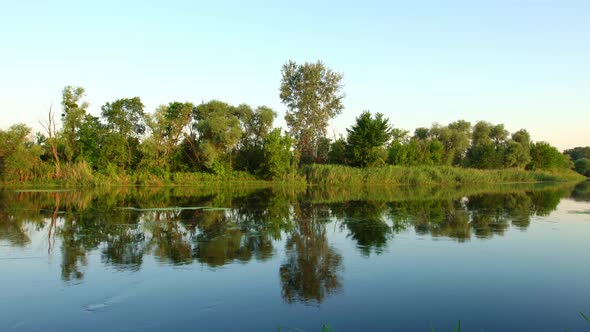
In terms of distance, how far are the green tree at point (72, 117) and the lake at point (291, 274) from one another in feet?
76.7

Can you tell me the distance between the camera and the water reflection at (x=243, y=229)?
988cm

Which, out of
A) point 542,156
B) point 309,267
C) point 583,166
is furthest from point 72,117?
point 583,166

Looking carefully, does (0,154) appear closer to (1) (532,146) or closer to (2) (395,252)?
(2) (395,252)

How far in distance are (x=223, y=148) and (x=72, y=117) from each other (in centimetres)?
1304

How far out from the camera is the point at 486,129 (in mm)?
63750

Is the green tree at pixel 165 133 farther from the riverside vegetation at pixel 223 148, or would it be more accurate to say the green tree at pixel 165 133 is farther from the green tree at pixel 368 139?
the green tree at pixel 368 139

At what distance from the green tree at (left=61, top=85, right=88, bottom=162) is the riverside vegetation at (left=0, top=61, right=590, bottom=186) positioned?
0.08 m

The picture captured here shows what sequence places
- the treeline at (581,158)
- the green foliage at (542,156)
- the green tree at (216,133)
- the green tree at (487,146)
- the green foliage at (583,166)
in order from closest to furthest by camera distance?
the green tree at (216,133), the green tree at (487,146), the green foliage at (542,156), the green foliage at (583,166), the treeline at (581,158)

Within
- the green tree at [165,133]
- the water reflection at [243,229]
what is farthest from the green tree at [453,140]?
the water reflection at [243,229]

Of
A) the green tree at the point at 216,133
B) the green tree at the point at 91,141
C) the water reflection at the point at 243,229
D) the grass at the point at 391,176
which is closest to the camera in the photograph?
the water reflection at the point at 243,229

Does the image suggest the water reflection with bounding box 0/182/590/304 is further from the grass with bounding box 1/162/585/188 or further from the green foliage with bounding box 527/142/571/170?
the green foliage with bounding box 527/142/571/170

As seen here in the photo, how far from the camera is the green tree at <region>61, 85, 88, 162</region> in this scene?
1501 inches

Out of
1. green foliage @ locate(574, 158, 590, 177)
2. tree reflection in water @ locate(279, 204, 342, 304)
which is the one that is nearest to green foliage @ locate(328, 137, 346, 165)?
tree reflection in water @ locate(279, 204, 342, 304)

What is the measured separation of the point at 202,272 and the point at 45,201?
1847cm
